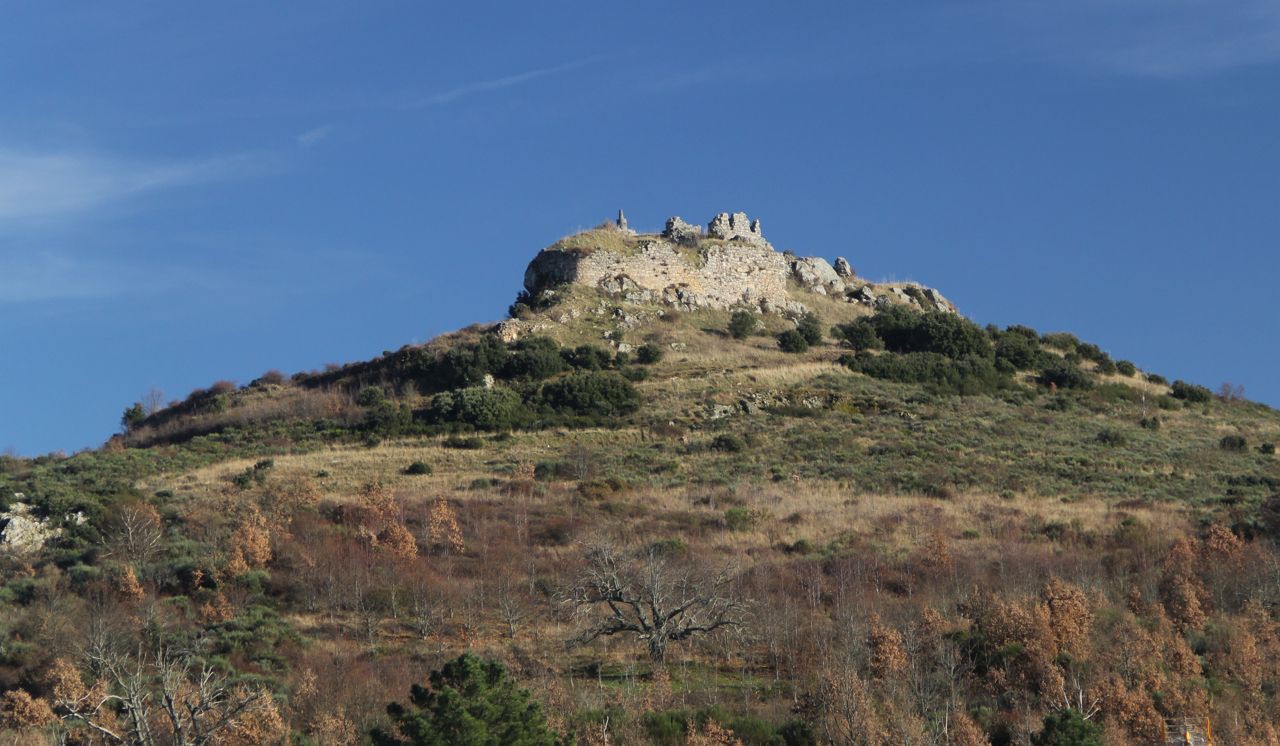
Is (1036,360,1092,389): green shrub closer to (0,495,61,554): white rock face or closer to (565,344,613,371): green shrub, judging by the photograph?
(565,344,613,371): green shrub

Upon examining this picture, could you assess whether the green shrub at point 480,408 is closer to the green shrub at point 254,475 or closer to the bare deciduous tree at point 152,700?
the green shrub at point 254,475

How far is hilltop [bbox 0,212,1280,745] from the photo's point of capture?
109ft

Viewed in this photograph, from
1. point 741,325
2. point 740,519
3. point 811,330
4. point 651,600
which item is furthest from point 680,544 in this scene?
point 811,330

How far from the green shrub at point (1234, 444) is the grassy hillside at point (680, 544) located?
0.63 meters

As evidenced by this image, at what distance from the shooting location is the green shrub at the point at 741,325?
7175 cm

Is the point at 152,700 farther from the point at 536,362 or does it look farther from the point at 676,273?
the point at 676,273

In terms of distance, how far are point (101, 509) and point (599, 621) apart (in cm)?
A: 1706

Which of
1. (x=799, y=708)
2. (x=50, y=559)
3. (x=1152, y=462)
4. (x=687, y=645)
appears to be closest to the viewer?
(x=799, y=708)

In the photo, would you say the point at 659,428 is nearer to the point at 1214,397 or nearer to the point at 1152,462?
the point at 1152,462

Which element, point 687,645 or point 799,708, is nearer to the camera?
point 799,708

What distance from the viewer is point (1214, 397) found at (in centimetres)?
7456

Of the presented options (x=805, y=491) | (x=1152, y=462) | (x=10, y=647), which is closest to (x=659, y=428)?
(x=805, y=491)

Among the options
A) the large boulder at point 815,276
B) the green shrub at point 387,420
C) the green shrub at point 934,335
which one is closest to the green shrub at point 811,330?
the green shrub at point 934,335

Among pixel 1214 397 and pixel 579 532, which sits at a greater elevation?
pixel 1214 397
